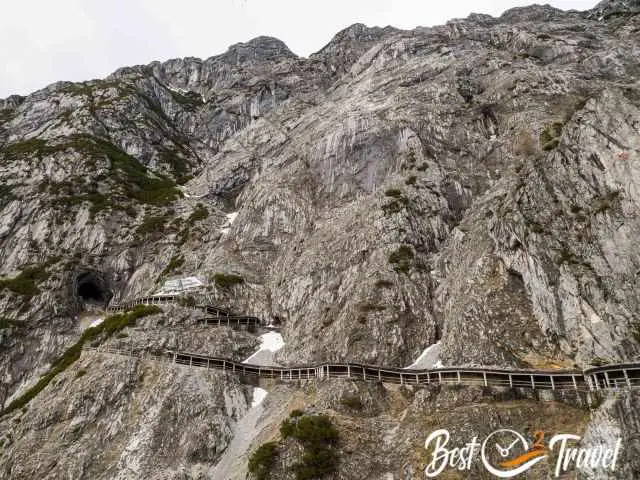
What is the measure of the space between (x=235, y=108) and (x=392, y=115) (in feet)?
298

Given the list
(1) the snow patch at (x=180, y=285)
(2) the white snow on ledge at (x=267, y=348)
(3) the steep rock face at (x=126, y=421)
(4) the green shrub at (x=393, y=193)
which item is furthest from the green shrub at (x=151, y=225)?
(4) the green shrub at (x=393, y=193)

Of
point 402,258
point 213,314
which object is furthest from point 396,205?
point 213,314

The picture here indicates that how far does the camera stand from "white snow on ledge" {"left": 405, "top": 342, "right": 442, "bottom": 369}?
39.7 m

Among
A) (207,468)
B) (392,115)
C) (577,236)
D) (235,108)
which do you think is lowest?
(207,468)

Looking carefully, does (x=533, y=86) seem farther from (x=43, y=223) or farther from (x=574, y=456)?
(x=43, y=223)

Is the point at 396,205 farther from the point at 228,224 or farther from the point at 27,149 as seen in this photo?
the point at 27,149

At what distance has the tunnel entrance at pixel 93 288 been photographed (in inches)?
3022

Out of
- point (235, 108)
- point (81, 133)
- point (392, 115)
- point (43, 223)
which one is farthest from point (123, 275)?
point (235, 108)

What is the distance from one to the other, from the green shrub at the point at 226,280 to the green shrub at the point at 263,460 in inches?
1218

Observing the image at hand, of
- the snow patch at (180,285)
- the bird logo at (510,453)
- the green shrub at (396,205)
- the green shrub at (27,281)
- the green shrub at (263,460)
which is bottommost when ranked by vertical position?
the green shrub at (263,460)

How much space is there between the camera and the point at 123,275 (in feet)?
256

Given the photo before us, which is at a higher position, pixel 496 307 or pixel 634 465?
pixel 496 307

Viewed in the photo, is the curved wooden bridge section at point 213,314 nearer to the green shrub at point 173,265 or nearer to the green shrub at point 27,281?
the green shrub at point 173,265

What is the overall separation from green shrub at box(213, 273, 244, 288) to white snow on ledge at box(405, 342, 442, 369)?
28906 millimetres
